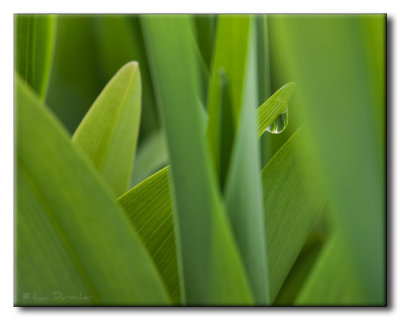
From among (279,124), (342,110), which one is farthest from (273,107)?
(342,110)

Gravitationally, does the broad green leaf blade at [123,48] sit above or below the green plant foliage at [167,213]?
above

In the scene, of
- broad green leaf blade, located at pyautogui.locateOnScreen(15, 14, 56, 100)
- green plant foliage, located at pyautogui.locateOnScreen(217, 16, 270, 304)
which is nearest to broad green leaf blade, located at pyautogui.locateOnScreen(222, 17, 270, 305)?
green plant foliage, located at pyautogui.locateOnScreen(217, 16, 270, 304)

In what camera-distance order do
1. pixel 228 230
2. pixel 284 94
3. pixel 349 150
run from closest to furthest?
pixel 349 150
pixel 228 230
pixel 284 94

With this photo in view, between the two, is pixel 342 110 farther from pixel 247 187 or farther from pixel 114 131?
pixel 114 131

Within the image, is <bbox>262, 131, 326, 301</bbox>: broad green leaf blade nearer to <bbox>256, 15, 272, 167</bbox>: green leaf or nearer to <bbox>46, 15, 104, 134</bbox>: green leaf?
<bbox>256, 15, 272, 167</bbox>: green leaf

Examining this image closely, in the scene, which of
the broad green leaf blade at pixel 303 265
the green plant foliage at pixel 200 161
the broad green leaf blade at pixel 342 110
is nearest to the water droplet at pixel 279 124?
the green plant foliage at pixel 200 161

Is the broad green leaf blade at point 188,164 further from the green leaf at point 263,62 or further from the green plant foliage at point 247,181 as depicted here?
the green leaf at point 263,62
